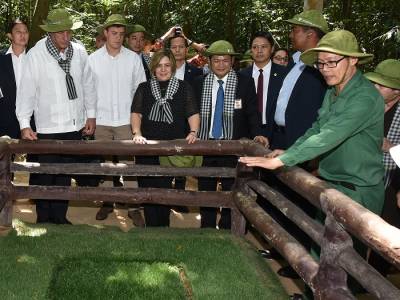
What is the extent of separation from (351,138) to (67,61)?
317 centimetres

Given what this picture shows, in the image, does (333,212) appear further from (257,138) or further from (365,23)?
(365,23)

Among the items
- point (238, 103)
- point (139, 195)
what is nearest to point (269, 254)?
point (139, 195)

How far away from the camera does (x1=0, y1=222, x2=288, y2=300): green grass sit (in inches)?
155

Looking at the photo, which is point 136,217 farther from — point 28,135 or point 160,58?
point 160,58

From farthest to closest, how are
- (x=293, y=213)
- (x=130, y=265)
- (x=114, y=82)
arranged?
(x=114, y=82)
(x=130, y=265)
(x=293, y=213)

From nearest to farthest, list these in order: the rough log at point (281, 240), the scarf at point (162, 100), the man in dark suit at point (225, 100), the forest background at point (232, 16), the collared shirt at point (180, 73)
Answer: the rough log at point (281, 240) → the scarf at point (162, 100) → the man in dark suit at point (225, 100) → the collared shirt at point (180, 73) → the forest background at point (232, 16)

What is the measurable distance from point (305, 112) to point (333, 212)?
69.8 inches

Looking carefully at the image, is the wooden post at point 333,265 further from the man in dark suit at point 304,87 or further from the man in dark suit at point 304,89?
the man in dark suit at point 304,87

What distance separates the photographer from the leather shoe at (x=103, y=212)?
237 inches

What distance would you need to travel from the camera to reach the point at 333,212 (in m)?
2.92

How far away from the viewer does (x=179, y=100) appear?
5074 mm

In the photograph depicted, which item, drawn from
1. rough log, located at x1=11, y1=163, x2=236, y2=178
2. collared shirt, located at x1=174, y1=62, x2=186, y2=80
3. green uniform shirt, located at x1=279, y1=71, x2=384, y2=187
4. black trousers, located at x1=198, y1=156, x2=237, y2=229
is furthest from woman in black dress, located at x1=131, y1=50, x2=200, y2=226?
green uniform shirt, located at x1=279, y1=71, x2=384, y2=187

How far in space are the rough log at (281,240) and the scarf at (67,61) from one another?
2020mm

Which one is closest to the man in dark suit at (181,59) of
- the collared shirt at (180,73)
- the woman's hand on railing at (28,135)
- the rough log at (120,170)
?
the collared shirt at (180,73)
